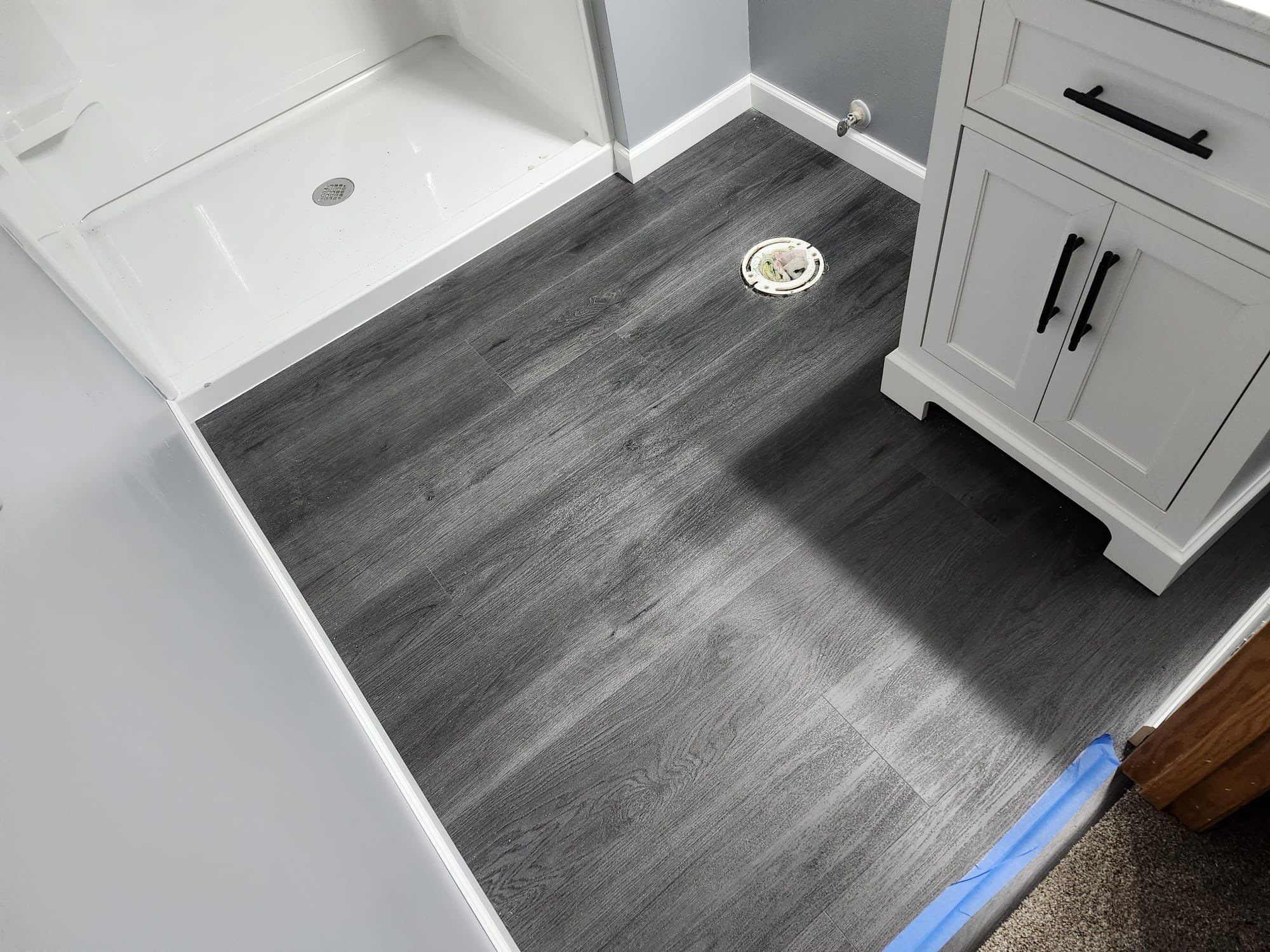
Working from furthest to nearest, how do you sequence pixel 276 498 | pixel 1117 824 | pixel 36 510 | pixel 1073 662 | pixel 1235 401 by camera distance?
pixel 276 498
pixel 1073 662
pixel 1117 824
pixel 1235 401
pixel 36 510

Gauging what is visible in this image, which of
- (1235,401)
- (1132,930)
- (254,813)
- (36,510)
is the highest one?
(36,510)

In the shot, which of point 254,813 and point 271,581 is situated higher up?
point 254,813

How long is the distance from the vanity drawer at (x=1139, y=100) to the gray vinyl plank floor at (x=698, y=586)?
65 cm

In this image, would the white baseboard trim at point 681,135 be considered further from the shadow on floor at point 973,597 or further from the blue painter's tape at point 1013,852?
the blue painter's tape at point 1013,852

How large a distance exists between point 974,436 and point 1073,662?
45 cm

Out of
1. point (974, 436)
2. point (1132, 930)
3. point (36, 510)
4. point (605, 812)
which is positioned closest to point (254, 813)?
point (36, 510)

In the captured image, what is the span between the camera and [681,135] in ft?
7.15

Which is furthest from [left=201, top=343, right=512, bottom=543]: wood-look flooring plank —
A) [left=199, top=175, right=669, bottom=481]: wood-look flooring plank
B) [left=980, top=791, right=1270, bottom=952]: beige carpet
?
[left=980, top=791, right=1270, bottom=952]: beige carpet

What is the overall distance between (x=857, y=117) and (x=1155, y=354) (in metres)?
1.08

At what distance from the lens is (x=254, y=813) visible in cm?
72

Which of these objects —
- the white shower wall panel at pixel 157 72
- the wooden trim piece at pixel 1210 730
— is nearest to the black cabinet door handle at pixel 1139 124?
the wooden trim piece at pixel 1210 730

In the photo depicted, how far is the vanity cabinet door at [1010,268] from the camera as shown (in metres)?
1.12

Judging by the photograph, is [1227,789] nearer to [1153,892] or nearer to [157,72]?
[1153,892]

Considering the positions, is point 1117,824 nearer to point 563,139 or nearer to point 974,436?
point 974,436
